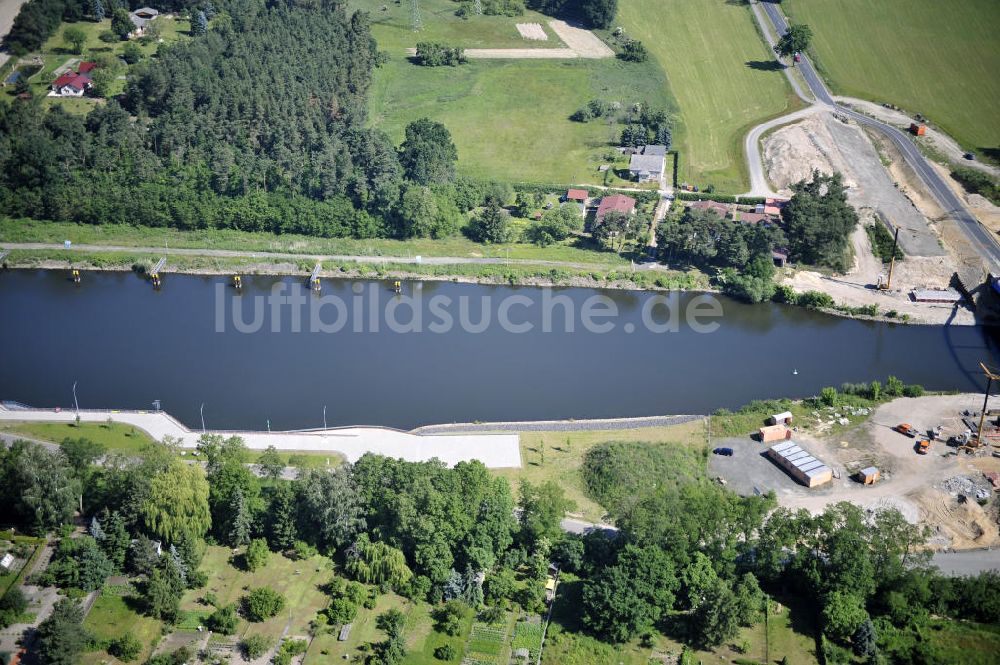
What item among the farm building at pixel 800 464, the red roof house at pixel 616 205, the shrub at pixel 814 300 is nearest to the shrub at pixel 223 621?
the farm building at pixel 800 464

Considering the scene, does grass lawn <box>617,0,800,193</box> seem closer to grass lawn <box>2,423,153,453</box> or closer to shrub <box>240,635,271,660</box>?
grass lawn <box>2,423,153,453</box>

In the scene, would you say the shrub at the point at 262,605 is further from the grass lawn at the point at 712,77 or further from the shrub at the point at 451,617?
the grass lawn at the point at 712,77

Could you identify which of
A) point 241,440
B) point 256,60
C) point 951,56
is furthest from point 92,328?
point 951,56

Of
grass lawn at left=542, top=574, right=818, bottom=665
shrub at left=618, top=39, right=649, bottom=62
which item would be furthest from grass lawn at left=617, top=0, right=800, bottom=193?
grass lawn at left=542, top=574, right=818, bottom=665

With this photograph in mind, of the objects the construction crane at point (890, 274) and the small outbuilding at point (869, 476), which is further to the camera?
the construction crane at point (890, 274)

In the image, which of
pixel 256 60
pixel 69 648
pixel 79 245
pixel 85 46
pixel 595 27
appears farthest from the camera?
pixel 595 27

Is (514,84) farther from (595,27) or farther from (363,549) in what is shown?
(363,549)

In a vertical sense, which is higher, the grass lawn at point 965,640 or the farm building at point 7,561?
the grass lawn at point 965,640
